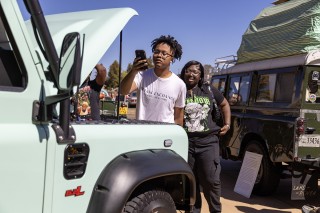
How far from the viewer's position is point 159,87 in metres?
3.47

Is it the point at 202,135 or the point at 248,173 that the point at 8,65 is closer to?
the point at 202,135

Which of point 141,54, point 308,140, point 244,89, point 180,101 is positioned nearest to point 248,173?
point 308,140

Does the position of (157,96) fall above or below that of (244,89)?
below

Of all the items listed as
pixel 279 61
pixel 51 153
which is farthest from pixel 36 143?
pixel 279 61

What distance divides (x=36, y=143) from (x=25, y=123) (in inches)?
4.6

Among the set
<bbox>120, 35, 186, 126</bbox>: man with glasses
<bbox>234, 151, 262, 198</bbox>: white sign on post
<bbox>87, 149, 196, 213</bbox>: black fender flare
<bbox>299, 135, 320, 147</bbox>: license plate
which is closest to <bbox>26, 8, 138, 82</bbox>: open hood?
<bbox>87, 149, 196, 213</bbox>: black fender flare

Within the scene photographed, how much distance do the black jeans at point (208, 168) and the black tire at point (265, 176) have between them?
Answer: 87.5 inches

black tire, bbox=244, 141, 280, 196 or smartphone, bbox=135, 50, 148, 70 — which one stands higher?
smartphone, bbox=135, 50, 148, 70

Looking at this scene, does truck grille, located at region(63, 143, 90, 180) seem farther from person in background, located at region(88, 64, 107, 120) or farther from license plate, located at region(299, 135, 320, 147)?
license plate, located at region(299, 135, 320, 147)

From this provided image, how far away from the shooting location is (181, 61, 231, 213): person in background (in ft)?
13.5

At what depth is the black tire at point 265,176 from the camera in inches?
241

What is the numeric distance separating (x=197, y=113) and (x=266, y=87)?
2623 mm

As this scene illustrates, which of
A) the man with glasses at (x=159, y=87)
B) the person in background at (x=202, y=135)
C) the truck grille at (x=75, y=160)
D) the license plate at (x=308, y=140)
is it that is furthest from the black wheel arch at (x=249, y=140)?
the truck grille at (x=75, y=160)

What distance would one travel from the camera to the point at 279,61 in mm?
6121
